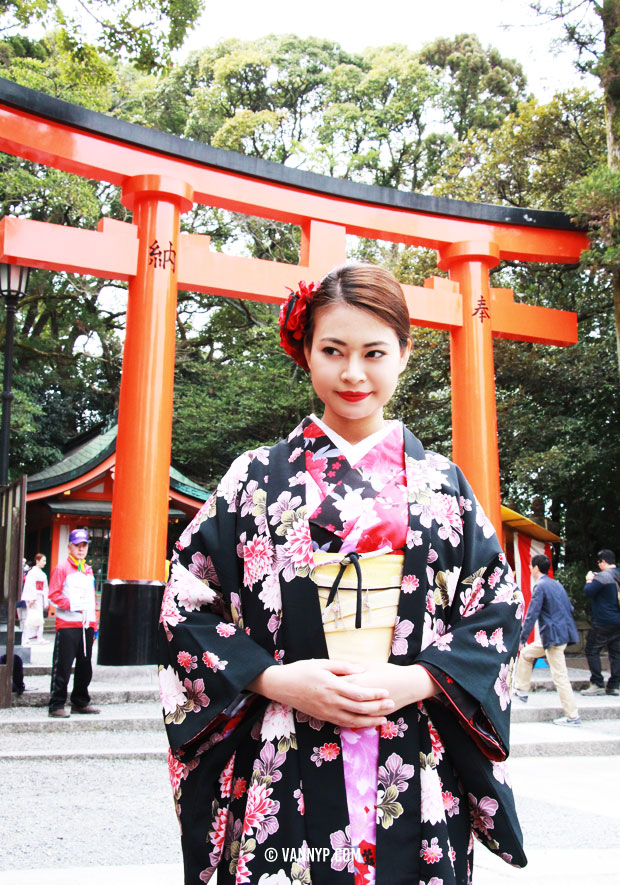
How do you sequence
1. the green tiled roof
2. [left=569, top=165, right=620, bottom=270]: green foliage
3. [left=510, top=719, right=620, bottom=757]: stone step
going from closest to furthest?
[left=510, top=719, right=620, bottom=757]: stone step < [left=569, top=165, right=620, bottom=270]: green foliage < the green tiled roof

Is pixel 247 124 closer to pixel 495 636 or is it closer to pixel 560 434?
pixel 560 434

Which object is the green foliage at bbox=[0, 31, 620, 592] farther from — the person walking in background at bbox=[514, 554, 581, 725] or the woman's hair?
the woman's hair

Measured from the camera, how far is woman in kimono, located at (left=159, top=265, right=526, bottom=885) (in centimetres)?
141

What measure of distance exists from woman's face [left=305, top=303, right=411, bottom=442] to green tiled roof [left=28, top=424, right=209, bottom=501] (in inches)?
576

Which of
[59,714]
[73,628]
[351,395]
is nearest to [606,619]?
[73,628]

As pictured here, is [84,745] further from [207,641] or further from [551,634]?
[207,641]

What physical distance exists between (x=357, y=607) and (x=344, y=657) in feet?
0.32

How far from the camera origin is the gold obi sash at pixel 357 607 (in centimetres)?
150

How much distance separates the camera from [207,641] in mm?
1514

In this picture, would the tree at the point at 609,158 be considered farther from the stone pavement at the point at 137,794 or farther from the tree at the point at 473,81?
the tree at the point at 473,81

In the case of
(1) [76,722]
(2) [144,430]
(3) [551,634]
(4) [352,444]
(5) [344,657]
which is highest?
(2) [144,430]

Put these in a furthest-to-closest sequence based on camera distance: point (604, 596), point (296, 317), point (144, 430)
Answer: point (604, 596) < point (144, 430) < point (296, 317)

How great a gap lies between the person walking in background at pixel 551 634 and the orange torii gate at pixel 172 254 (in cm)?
201

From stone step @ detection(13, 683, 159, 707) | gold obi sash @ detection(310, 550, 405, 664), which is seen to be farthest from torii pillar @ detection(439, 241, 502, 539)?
gold obi sash @ detection(310, 550, 405, 664)
